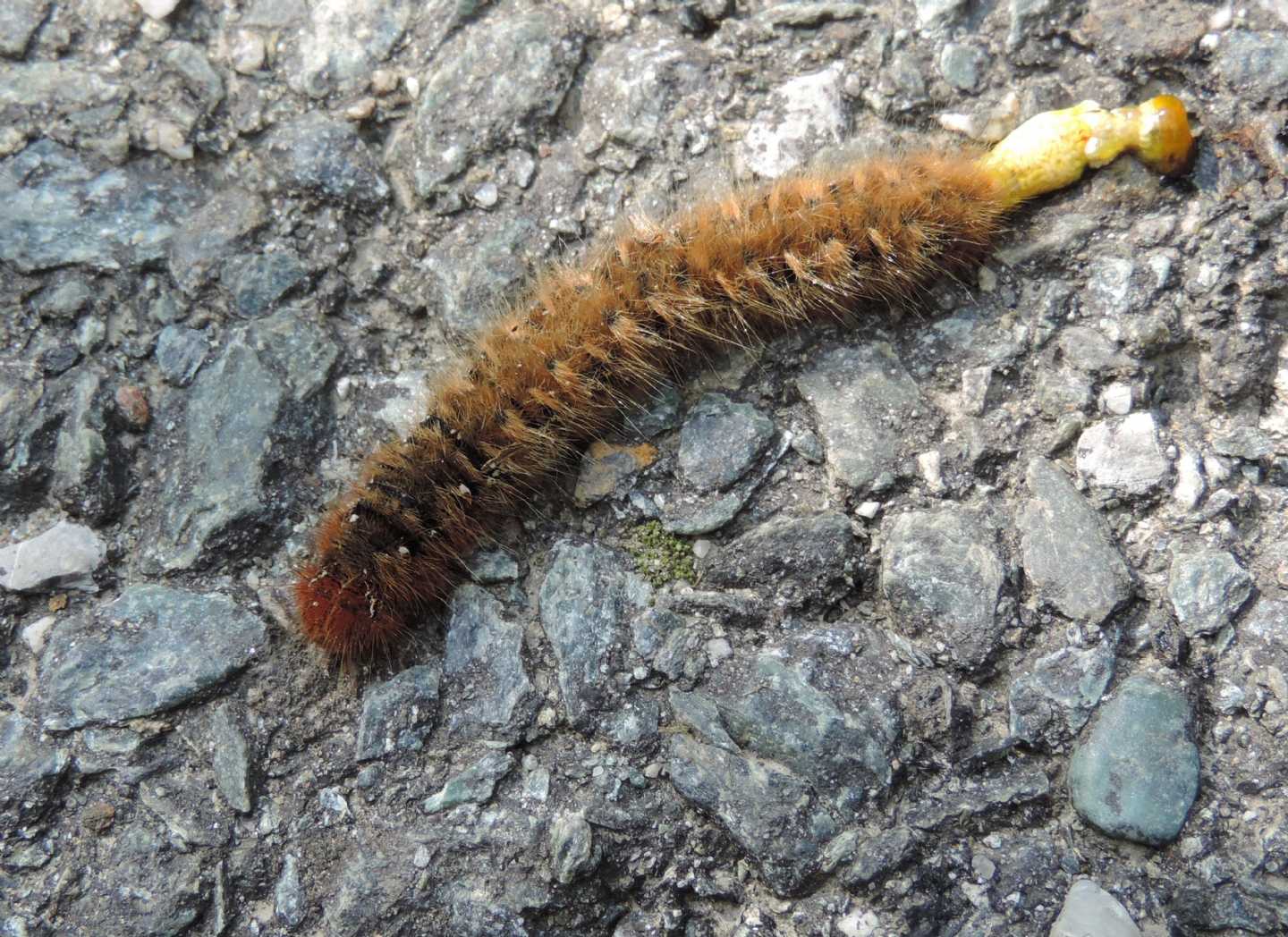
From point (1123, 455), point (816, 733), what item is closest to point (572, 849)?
point (816, 733)

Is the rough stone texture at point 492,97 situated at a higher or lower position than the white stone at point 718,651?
higher

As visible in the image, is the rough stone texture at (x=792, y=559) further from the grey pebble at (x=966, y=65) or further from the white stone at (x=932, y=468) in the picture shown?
the grey pebble at (x=966, y=65)

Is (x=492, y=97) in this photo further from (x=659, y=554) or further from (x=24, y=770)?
(x=24, y=770)

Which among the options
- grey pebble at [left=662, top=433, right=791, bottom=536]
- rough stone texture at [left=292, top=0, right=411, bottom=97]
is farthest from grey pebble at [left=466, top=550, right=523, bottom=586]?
rough stone texture at [left=292, top=0, right=411, bottom=97]

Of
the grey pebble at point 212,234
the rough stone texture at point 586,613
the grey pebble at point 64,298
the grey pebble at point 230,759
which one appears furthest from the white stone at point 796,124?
the grey pebble at point 230,759

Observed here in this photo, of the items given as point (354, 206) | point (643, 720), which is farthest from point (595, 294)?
point (643, 720)

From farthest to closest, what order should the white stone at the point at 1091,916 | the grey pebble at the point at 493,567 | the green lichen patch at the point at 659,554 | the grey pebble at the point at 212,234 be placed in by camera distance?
the grey pebble at the point at 212,234 → the grey pebble at the point at 493,567 → the green lichen patch at the point at 659,554 → the white stone at the point at 1091,916

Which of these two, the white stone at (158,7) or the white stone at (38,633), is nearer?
the white stone at (38,633)
